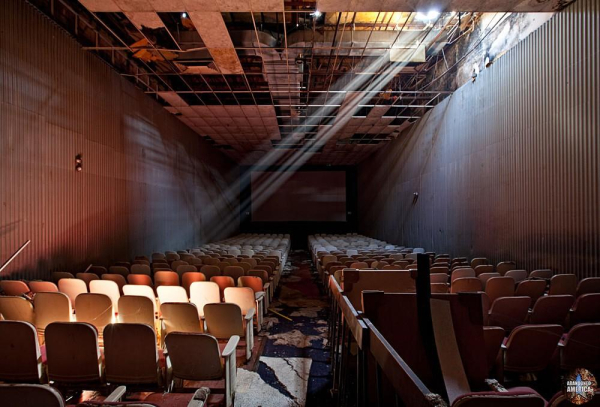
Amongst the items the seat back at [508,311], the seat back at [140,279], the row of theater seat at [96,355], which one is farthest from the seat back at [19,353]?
the seat back at [508,311]

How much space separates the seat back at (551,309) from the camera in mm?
3256

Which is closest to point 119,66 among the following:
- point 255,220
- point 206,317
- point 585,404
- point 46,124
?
point 46,124

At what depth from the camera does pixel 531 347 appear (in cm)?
259

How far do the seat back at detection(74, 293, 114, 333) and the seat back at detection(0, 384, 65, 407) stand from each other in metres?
2.25

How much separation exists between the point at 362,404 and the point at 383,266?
361 centimetres

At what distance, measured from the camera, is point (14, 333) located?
97.0 inches

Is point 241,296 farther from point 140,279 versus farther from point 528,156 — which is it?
point 528,156

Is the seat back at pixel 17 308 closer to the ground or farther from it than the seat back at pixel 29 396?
closer to the ground

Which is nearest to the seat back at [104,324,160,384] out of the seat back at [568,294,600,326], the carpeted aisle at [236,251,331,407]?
the carpeted aisle at [236,251,331,407]

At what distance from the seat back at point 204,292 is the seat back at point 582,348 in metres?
3.43

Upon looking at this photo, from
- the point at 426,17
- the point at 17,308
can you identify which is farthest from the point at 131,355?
the point at 426,17

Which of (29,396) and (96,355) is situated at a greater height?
(29,396)

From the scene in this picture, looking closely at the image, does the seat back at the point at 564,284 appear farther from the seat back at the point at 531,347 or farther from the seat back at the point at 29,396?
the seat back at the point at 29,396

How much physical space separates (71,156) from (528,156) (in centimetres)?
850
